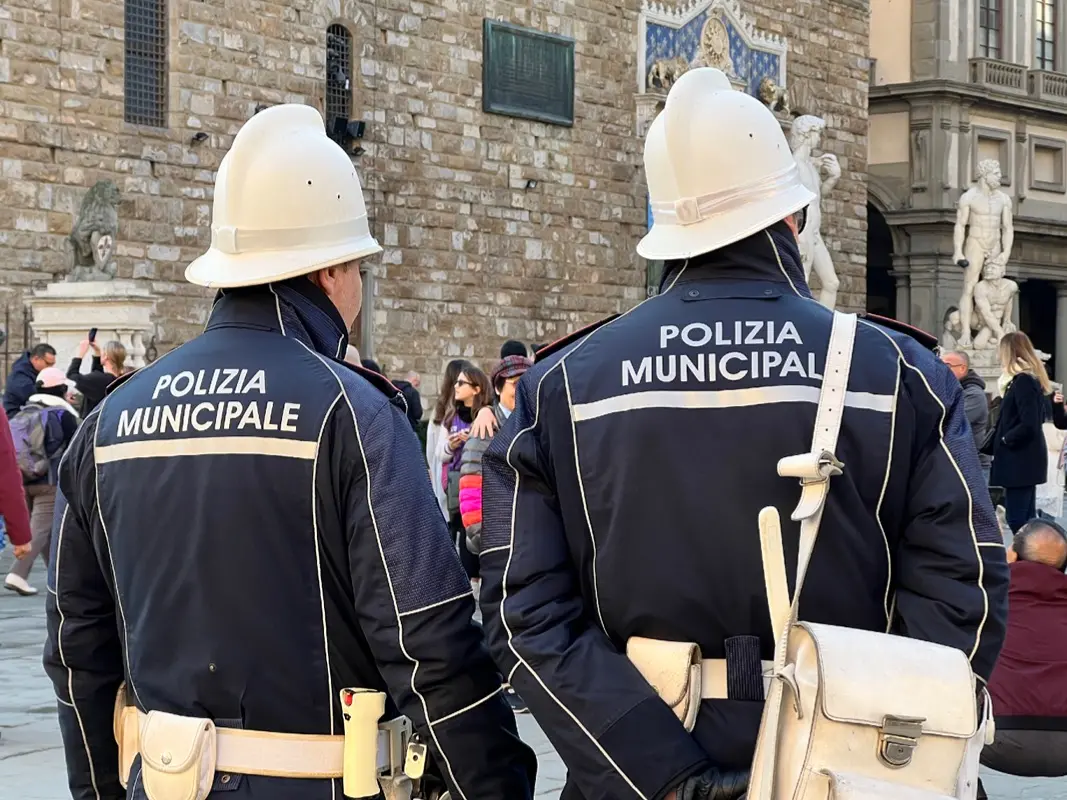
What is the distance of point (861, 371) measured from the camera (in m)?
3.04

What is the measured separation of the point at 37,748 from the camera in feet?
23.7

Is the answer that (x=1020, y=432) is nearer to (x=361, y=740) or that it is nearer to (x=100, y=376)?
(x=100, y=376)

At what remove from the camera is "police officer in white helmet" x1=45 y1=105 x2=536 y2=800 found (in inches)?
121

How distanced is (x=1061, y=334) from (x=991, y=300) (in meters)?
10.9

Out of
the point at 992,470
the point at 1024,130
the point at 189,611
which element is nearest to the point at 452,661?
the point at 189,611

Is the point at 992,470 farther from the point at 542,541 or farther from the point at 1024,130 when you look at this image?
the point at 1024,130

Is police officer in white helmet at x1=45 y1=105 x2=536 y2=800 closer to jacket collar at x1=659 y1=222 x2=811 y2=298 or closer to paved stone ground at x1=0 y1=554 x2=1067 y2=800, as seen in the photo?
jacket collar at x1=659 y1=222 x2=811 y2=298

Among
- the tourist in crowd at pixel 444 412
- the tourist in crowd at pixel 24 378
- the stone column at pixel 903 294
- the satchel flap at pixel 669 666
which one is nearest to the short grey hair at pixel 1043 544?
the satchel flap at pixel 669 666

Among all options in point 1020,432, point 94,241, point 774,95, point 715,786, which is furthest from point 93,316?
point 774,95

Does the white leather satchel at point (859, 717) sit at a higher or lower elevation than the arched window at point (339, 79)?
lower

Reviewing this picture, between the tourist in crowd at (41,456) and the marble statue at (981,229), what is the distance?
17.8 meters

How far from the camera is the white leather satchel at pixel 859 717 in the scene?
2660mm

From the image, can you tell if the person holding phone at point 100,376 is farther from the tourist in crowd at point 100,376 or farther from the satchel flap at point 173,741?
the satchel flap at point 173,741

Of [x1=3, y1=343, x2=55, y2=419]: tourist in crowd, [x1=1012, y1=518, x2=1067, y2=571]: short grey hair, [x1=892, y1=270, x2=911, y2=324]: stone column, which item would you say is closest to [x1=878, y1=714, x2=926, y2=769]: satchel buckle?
[x1=1012, y1=518, x2=1067, y2=571]: short grey hair
